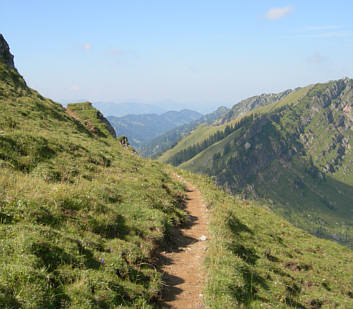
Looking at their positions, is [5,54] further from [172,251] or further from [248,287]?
[248,287]

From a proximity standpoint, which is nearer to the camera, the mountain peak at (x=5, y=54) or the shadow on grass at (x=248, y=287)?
the shadow on grass at (x=248, y=287)

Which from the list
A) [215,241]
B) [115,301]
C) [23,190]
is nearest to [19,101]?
[23,190]

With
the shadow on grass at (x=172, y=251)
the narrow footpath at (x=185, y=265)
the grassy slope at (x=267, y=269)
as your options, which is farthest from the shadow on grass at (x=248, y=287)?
the shadow on grass at (x=172, y=251)

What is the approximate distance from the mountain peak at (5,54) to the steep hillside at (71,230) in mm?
25000

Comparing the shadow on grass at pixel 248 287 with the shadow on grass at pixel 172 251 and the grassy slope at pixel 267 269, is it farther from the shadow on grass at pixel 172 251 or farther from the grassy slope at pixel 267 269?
the shadow on grass at pixel 172 251

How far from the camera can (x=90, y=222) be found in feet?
37.8

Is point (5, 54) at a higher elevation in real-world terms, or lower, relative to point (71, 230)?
higher

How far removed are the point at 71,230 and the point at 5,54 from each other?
40624 mm

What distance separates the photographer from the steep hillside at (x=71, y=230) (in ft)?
23.9

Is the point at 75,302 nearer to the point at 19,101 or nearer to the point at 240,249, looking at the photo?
the point at 240,249

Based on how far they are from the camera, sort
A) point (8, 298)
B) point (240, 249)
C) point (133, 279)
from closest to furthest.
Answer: point (8, 298), point (133, 279), point (240, 249)

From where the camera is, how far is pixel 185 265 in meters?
12.2

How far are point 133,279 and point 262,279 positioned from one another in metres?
6.99

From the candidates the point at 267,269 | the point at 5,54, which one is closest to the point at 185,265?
the point at 267,269
